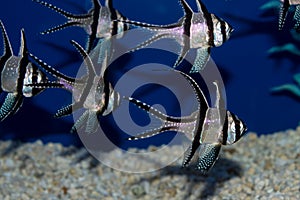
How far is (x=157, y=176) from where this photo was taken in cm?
353

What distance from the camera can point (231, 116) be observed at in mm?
2025

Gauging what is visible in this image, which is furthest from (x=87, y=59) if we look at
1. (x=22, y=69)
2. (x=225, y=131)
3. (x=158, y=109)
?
(x=158, y=109)

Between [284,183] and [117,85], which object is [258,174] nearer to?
[284,183]

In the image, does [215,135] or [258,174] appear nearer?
[215,135]

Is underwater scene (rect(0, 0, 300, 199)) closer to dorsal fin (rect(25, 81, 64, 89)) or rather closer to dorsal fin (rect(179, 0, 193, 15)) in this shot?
dorsal fin (rect(179, 0, 193, 15))

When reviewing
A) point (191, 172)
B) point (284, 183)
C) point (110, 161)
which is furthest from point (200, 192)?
point (110, 161)

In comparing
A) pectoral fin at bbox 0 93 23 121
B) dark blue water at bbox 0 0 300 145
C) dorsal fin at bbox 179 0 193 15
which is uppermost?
dorsal fin at bbox 179 0 193 15

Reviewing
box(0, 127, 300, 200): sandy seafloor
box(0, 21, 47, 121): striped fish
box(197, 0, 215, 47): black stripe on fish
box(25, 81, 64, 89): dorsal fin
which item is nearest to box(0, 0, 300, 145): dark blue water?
box(0, 127, 300, 200): sandy seafloor

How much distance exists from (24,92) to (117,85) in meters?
1.34

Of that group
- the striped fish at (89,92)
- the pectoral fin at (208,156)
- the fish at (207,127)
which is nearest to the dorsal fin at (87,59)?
the striped fish at (89,92)

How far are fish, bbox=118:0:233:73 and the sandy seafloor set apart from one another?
127 cm

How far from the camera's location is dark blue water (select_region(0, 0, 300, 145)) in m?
3.29

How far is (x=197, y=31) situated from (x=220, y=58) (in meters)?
1.38

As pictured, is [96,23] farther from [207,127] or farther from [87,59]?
[207,127]
